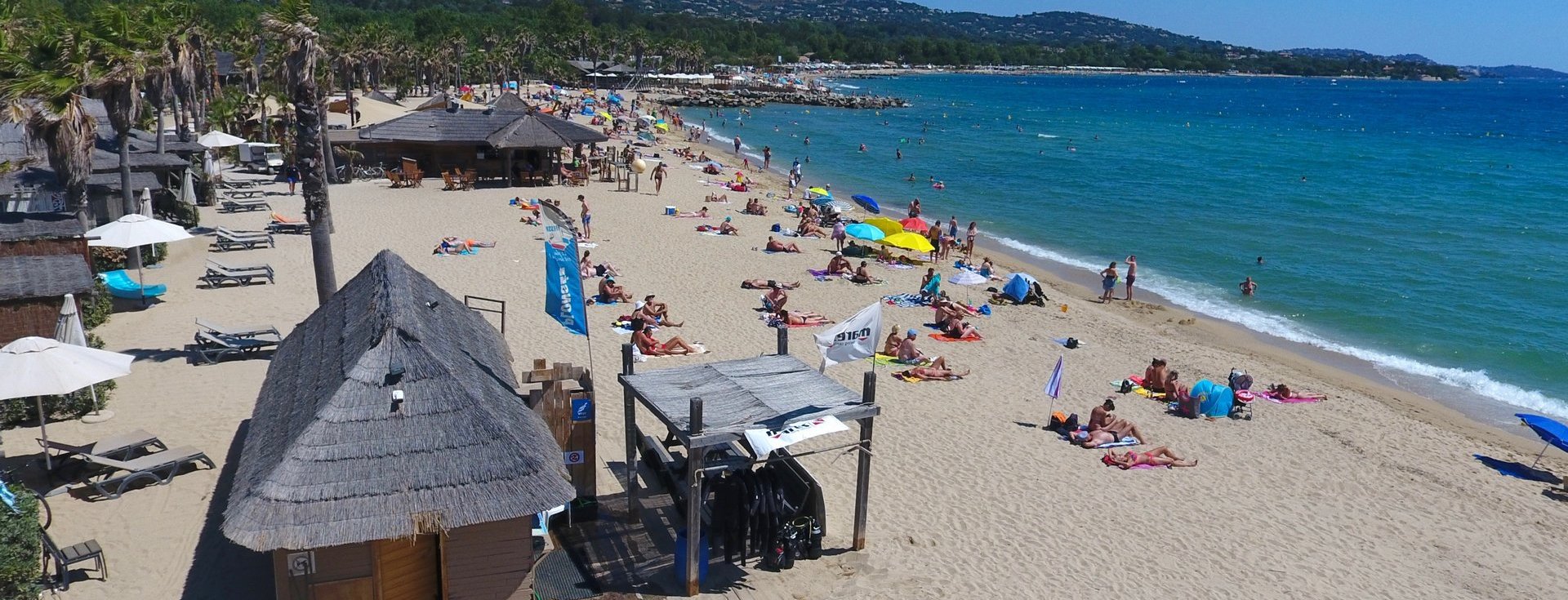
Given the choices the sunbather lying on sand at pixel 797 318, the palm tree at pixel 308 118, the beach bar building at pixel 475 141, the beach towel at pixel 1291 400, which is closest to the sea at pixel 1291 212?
the beach towel at pixel 1291 400

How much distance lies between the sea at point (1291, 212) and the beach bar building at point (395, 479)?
14.3 meters

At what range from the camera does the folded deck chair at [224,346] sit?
13891 millimetres

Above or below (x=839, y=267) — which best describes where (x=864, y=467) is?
above

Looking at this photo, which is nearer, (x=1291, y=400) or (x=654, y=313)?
(x=1291, y=400)

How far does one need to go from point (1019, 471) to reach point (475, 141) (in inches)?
959

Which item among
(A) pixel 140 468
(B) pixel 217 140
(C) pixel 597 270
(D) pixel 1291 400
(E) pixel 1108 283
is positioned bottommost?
(D) pixel 1291 400

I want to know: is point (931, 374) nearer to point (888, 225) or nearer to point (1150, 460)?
point (1150, 460)

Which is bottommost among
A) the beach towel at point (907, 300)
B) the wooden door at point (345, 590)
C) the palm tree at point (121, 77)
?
Result: the beach towel at point (907, 300)

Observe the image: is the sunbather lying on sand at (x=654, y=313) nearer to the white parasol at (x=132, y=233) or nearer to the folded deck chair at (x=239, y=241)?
the white parasol at (x=132, y=233)

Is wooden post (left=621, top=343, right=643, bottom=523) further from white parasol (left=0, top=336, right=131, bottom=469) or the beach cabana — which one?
white parasol (left=0, top=336, right=131, bottom=469)

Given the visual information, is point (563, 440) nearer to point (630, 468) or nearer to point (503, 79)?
point (630, 468)

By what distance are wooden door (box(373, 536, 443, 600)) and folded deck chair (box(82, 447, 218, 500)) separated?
4.19 m

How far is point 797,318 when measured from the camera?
60.4 ft

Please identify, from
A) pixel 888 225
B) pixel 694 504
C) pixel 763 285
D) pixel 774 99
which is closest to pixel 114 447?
pixel 694 504
